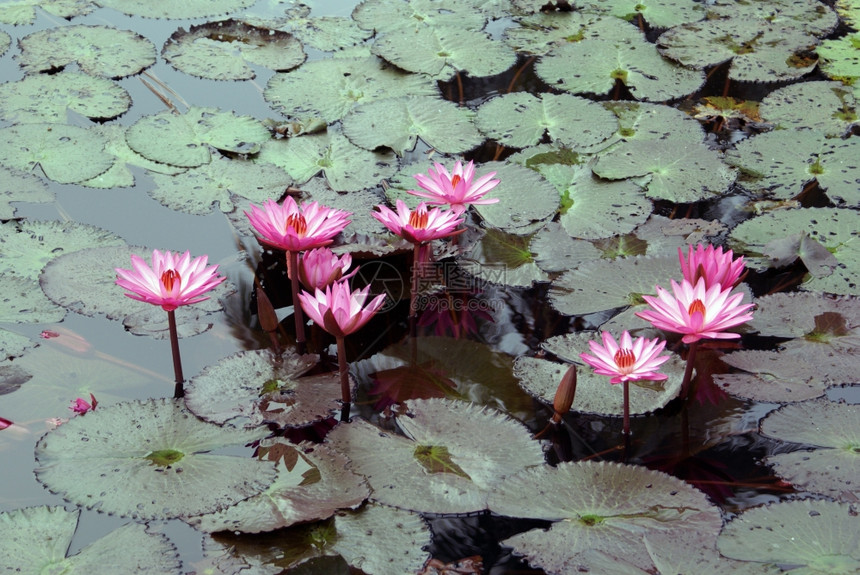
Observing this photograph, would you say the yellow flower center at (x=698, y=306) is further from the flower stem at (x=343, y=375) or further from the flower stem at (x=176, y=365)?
the flower stem at (x=176, y=365)

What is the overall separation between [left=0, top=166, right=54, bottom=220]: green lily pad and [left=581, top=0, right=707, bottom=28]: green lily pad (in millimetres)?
3068

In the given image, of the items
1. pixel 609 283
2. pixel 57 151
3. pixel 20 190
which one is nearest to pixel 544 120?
pixel 609 283

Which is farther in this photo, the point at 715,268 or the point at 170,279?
the point at 715,268

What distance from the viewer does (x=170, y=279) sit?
2.36 metres

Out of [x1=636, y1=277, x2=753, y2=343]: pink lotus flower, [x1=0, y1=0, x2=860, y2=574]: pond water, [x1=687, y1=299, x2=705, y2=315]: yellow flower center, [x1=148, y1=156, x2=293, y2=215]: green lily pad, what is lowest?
[x1=0, y1=0, x2=860, y2=574]: pond water

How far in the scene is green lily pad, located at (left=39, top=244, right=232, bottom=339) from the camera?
2.74 metres

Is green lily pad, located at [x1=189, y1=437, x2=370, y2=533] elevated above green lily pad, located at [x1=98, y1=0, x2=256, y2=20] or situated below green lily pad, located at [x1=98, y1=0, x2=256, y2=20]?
below

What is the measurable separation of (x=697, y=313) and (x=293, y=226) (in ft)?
3.89

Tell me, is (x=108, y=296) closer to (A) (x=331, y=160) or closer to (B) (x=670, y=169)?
(A) (x=331, y=160)

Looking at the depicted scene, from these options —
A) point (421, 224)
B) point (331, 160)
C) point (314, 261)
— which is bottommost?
point (331, 160)

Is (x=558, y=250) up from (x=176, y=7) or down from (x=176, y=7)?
down

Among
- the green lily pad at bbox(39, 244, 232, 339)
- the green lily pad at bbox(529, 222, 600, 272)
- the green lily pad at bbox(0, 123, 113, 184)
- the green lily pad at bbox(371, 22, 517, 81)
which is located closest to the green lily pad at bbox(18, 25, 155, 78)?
the green lily pad at bbox(0, 123, 113, 184)

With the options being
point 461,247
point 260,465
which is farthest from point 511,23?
point 260,465

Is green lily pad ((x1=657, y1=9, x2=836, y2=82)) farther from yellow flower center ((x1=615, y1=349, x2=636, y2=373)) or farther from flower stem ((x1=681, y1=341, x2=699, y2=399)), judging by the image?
yellow flower center ((x1=615, y1=349, x2=636, y2=373))
